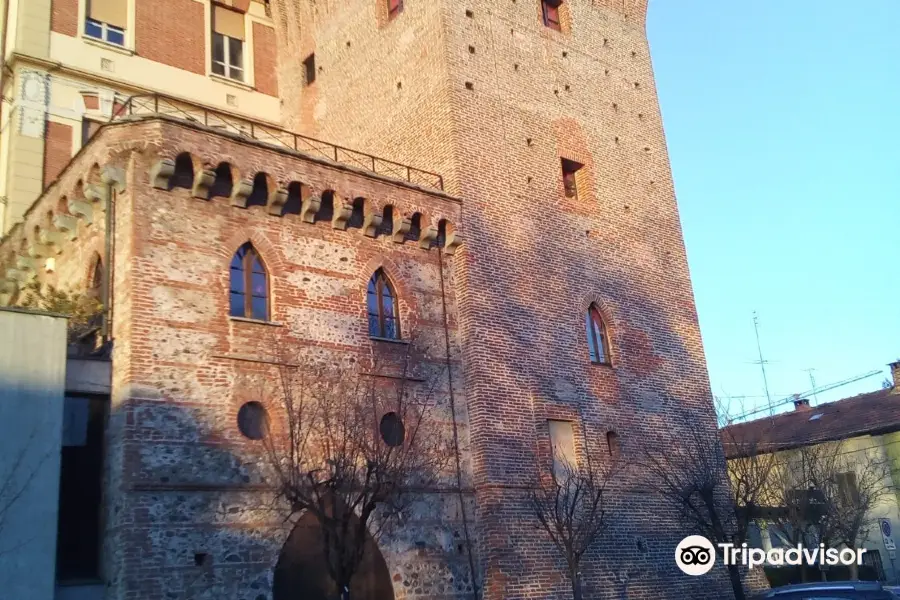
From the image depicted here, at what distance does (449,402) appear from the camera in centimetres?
1761

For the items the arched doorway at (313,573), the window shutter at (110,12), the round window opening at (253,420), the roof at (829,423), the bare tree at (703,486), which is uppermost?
the window shutter at (110,12)

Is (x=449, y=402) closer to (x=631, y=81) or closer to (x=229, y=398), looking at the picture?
(x=229, y=398)

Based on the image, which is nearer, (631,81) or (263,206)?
(263,206)

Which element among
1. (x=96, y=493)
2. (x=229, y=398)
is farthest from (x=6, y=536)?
(x=229, y=398)

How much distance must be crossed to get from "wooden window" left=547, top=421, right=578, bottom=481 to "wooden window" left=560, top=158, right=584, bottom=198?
5.94 meters

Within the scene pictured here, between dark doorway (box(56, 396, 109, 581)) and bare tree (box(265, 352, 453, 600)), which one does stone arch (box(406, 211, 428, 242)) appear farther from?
dark doorway (box(56, 396, 109, 581))

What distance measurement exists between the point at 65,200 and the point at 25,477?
6.26 meters

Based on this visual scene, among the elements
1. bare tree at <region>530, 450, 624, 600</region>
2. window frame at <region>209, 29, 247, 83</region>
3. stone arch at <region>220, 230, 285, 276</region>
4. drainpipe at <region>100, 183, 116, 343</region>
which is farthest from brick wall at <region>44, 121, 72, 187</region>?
bare tree at <region>530, 450, 624, 600</region>

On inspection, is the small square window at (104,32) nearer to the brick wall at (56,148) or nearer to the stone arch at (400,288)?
the brick wall at (56,148)

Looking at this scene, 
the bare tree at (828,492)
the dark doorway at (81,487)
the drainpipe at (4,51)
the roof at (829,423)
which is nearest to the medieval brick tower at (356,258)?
the dark doorway at (81,487)

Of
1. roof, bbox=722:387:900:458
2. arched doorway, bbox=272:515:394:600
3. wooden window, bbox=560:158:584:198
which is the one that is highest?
wooden window, bbox=560:158:584:198

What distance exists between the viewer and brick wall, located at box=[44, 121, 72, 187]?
69.1 ft

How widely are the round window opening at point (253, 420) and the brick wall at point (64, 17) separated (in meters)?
12.3

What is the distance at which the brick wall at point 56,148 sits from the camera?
21047mm
